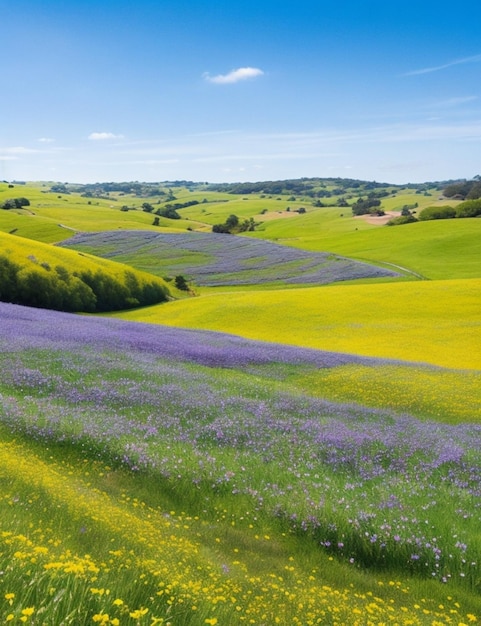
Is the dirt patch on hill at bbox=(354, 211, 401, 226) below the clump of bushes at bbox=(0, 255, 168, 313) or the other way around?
the other way around

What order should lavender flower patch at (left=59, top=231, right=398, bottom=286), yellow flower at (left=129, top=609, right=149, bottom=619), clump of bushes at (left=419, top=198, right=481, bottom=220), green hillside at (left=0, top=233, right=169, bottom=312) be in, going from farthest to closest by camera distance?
clump of bushes at (left=419, top=198, right=481, bottom=220)
lavender flower patch at (left=59, top=231, right=398, bottom=286)
green hillside at (left=0, top=233, right=169, bottom=312)
yellow flower at (left=129, top=609, right=149, bottom=619)

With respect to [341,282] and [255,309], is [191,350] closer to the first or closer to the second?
[255,309]

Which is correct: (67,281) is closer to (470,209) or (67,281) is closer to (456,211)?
(470,209)

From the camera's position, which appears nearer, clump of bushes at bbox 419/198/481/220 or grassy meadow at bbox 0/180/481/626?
grassy meadow at bbox 0/180/481/626

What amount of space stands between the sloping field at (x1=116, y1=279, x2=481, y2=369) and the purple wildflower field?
2309cm

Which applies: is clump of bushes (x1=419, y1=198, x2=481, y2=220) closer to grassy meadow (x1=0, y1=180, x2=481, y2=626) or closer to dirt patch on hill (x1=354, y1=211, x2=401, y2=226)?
dirt patch on hill (x1=354, y1=211, x2=401, y2=226)

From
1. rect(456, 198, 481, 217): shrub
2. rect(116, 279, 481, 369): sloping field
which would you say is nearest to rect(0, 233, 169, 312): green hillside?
rect(116, 279, 481, 369): sloping field

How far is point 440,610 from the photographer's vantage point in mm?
7906

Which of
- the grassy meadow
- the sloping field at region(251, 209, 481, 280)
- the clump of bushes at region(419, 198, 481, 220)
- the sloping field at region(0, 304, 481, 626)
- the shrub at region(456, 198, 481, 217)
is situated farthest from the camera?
the clump of bushes at region(419, 198, 481, 220)

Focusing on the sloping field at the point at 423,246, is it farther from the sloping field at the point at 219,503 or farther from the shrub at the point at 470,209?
the sloping field at the point at 219,503

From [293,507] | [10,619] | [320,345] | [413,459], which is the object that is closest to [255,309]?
[320,345]

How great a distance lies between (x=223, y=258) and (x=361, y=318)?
4752cm

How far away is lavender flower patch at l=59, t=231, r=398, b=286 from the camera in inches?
3162

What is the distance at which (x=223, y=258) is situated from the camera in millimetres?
94562
